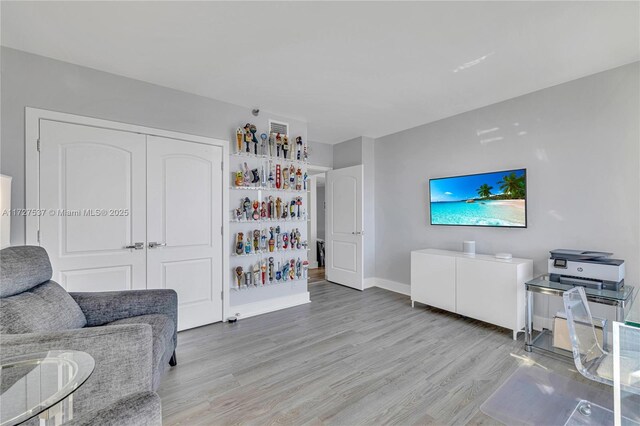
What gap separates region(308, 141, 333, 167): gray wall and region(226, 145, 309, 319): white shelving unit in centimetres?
106

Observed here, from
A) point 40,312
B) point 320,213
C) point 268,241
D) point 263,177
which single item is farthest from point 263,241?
point 320,213

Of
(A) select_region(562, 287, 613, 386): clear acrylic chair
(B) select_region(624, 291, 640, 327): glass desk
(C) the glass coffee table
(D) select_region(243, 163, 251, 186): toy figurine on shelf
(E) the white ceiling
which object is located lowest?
(A) select_region(562, 287, 613, 386): clear acrylic chair

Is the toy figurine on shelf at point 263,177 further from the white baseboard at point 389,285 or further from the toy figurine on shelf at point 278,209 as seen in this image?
the white baseboard at point 389,285

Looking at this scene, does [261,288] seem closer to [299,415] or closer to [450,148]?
[299,415]

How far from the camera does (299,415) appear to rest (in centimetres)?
166

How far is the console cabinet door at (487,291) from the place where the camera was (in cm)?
268

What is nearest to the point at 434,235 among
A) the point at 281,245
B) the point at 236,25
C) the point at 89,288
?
the point at 281,245

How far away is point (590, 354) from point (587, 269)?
2.93 ft

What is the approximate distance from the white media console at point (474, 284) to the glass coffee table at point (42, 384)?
10.4ft

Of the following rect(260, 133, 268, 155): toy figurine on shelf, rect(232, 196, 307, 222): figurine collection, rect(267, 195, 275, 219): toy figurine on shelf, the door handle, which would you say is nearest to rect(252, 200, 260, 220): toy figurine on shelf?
rect(232, 196, 307, 222): figurine collection

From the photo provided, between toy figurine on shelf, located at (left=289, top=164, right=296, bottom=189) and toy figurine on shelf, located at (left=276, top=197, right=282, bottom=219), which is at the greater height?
toy figurine on shelf, located at (left=289, top=164, right=296, bottom=189)

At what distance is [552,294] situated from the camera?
7.68 feet

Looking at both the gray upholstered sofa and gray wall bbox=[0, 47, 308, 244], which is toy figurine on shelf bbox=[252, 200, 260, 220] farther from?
the gray upholstered sofa

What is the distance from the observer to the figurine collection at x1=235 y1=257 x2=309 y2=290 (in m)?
3.23
